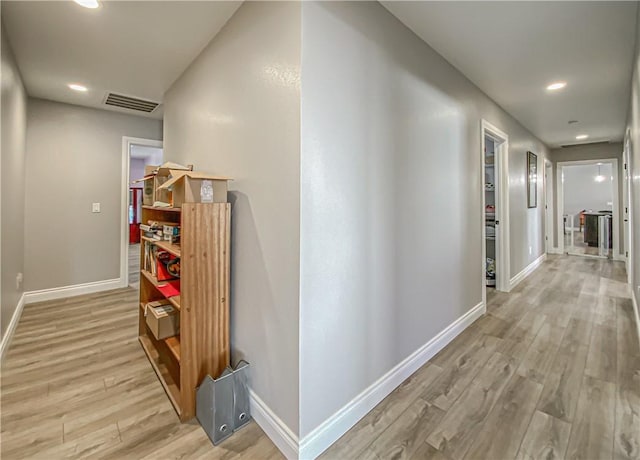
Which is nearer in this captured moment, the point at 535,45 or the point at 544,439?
the point at 544,439

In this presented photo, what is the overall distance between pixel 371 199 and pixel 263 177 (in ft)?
2.05

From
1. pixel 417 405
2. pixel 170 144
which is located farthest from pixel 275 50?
pixel 417 405

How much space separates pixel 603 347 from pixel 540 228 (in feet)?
13.1

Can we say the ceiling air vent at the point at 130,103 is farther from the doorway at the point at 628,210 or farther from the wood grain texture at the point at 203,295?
the doorway at the point at 628,210

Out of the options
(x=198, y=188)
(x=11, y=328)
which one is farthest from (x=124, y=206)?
(x=198, y=188)

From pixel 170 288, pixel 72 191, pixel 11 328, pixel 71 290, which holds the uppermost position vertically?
pixel 72 191

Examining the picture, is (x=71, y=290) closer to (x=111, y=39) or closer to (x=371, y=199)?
(x=111, y=39)

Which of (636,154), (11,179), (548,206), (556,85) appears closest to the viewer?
(11,179)

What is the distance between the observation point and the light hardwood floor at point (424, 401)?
A: 1.45 m

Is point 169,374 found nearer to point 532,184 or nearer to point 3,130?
point 3,130

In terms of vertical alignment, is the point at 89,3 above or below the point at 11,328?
above

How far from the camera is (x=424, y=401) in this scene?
5.87 ft

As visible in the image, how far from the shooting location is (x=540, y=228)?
580 centimetres

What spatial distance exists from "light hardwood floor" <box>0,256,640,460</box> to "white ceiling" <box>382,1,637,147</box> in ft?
7.83
